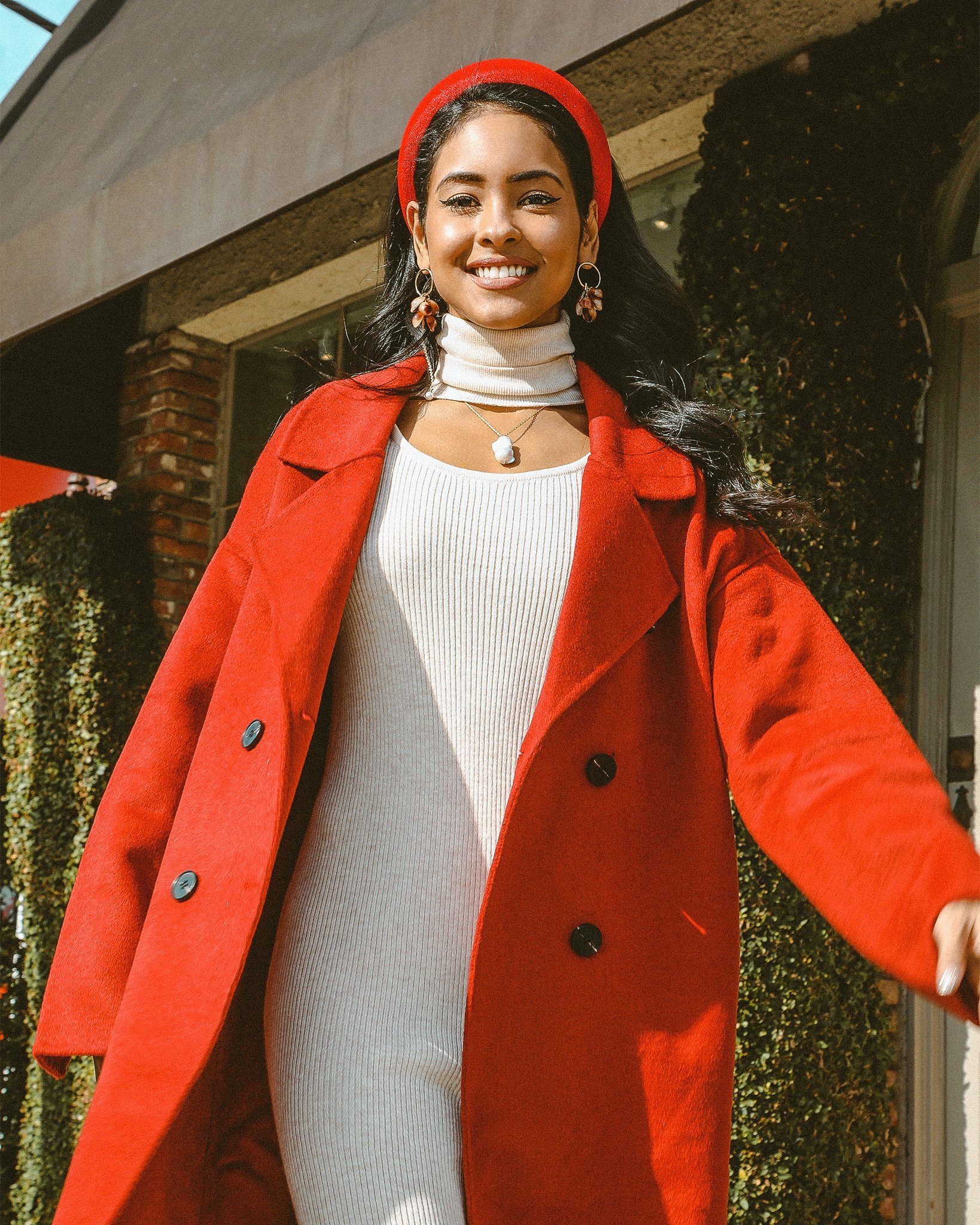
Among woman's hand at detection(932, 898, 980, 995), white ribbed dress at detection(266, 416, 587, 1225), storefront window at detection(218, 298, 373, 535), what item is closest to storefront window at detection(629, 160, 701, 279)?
storefront window at detection(218, 298, 373, 535)

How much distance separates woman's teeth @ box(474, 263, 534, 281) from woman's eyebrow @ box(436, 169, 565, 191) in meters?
0.11

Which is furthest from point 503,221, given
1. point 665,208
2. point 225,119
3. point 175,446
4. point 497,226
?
point 175,446

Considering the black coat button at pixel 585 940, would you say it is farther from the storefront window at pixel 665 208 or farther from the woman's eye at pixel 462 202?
the storefront window at pixel 665 208

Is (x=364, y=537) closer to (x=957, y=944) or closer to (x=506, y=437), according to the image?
(x=506, y=437)

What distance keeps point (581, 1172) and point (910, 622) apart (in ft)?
7.98

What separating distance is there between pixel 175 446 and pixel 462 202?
434 cm

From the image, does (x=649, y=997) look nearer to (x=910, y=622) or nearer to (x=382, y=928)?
(x=382, y=928)

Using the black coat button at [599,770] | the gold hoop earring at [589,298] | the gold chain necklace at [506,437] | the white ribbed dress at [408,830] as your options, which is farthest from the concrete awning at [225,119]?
the black coat button at [599,770]

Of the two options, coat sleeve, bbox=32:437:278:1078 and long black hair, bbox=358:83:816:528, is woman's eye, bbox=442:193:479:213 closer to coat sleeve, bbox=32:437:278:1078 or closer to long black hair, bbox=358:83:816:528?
long black hair, bbox=358:83:816:528

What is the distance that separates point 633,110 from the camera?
4027 millimetres

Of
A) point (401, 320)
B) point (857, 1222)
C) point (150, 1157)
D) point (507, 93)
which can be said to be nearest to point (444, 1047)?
point (150, 1157)

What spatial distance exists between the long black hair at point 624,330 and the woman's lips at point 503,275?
0.16m

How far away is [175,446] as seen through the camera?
19.2 feet

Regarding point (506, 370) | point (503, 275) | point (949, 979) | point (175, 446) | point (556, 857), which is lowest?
point (949, 979)
